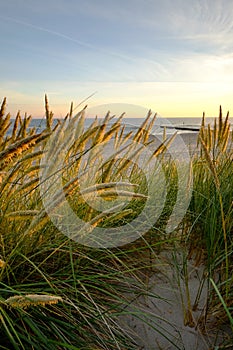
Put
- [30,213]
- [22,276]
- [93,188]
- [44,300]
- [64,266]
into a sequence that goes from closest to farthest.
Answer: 1. [44,300]
2. [93,188]
3. [30,213]
4. [22,276]
5. [64,266]

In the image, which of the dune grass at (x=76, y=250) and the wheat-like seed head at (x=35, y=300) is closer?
the wheat-like seed head at (x=35, y=300)

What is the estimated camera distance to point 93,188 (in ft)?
3.72

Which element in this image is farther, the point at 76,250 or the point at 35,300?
the point at 76,250

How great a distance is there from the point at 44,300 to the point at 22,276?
0.71 metres

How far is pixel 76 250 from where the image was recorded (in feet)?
5.23

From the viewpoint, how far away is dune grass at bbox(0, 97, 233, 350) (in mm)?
1227

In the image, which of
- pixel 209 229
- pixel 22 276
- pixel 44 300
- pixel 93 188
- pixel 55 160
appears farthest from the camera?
pixel 209 229

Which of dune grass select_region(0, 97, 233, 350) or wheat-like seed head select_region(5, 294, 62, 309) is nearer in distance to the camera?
wheat-like seed head select_region(5, 294, 62, 309)

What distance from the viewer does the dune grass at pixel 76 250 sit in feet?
4.02

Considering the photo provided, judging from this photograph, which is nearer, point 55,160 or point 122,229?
point 55,160

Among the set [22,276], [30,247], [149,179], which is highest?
[149,179]

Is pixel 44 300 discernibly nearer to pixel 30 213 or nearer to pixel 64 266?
pixel 30 213

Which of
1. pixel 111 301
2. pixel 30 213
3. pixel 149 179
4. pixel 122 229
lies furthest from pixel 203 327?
pixel 149 179

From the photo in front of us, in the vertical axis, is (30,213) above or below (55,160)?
below
